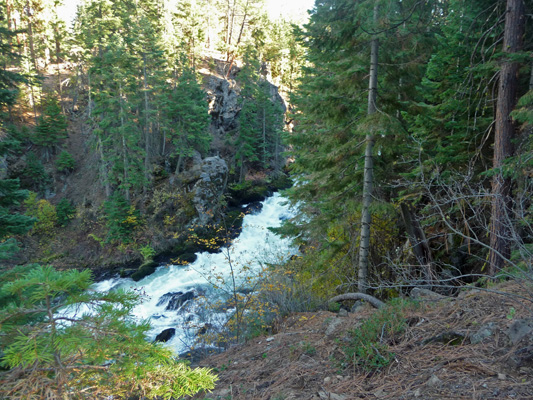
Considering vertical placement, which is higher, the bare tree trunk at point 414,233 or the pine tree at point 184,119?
the pine tree at point 184,119

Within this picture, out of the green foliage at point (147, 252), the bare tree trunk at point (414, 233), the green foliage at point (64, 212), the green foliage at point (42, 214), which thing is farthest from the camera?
the green foliage at point (64, 212)

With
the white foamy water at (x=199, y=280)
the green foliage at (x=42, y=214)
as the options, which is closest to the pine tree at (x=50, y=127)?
the green foliage at (x=42, y=214)

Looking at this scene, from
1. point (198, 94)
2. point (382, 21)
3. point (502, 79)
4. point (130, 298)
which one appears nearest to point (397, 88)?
point (382, 21)

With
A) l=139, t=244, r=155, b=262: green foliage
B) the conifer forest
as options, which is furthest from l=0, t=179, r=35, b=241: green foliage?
l=139, t=244, r=155, b=262: green foliage

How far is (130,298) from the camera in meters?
2.12

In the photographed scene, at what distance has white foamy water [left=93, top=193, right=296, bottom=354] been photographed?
11992mm

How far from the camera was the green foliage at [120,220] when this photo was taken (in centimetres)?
2056

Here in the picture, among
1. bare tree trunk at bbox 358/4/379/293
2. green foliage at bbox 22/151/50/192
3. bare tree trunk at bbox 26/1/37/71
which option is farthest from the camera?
bare tree trunk at bbox 26/1/37/71

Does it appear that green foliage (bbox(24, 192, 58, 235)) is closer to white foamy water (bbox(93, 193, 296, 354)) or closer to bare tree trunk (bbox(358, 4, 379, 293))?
white foamy water (bbox(93, 193, 296, 354))

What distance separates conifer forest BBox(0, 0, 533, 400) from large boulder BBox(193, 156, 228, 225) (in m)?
0.16

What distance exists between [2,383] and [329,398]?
9.09ft

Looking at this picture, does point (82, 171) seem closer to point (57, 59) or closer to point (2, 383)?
point (57, 59)

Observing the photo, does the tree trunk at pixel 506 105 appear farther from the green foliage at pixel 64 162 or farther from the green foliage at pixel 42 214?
the green foliage at pixel 64 162

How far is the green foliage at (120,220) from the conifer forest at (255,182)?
129 mm
